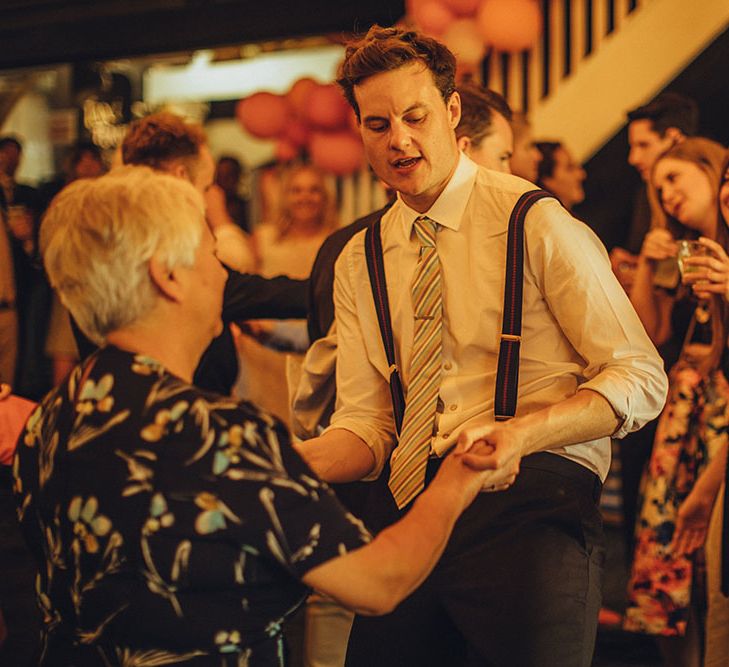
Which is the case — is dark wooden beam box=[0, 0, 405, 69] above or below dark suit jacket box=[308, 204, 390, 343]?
above

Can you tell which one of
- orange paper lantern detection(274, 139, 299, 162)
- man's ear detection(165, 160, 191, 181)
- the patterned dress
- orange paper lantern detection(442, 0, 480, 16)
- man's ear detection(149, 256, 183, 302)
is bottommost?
the patterned dress

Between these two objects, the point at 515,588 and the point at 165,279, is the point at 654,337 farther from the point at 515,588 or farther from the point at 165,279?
the point at 165,279

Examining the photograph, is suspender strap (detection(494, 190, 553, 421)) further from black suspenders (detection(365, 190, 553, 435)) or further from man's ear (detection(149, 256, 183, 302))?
man's ear (detection(149, 256, 183, 302))

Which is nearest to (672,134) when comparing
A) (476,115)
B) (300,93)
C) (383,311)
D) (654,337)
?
(654,337)

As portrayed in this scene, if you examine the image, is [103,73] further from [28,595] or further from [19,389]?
[28,595]

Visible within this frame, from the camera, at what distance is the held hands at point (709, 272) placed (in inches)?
108

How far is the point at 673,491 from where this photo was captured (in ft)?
11.6

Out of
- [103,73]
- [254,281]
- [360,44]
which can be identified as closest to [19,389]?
[254,281]

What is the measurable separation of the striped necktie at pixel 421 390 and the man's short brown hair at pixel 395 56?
1.27 ft

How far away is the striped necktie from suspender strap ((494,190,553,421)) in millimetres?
140

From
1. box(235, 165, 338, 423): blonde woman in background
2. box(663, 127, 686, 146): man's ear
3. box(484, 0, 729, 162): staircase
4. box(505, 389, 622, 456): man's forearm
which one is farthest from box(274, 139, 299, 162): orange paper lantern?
box(505, 389, 622, 456): man's forearm

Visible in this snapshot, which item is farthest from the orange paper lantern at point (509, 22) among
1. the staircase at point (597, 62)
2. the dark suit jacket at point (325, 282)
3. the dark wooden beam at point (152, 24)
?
the dark suit jacket at point (325, 282)

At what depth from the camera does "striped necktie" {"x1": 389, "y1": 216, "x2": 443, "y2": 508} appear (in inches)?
85.5

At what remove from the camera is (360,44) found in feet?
7.49
